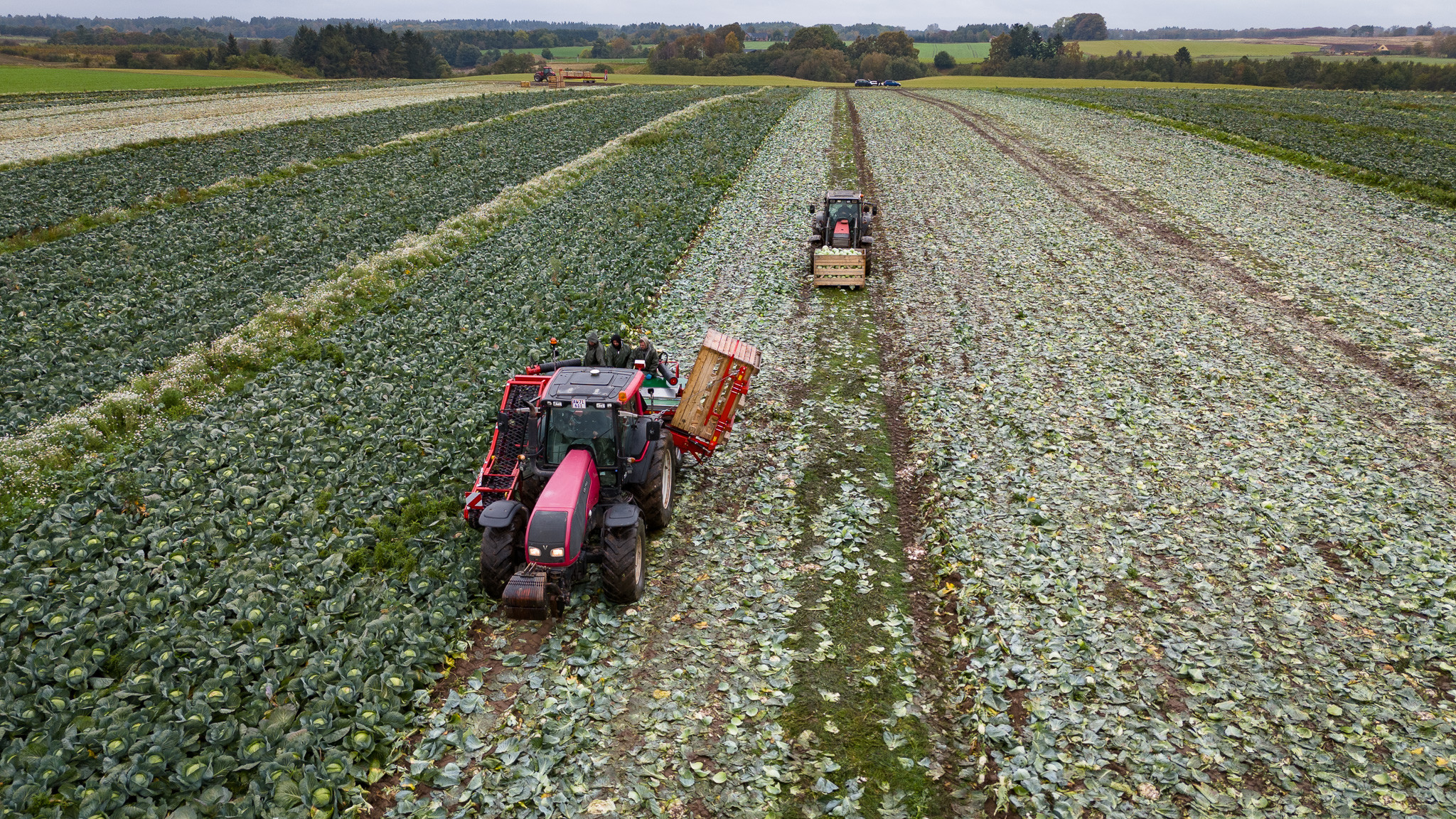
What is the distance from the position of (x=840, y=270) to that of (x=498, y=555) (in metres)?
16.8

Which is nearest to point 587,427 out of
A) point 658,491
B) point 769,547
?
point 658,491

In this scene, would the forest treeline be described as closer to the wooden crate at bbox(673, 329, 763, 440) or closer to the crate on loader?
the crate on loader

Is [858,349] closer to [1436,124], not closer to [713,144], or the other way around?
[713,144]

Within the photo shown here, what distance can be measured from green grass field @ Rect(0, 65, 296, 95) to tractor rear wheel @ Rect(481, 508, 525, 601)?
4001 inches

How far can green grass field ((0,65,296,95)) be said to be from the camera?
86288 mm

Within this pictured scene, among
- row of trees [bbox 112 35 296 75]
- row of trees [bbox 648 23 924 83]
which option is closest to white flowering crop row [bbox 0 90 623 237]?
row of trees [bbox 112 35 296 75]

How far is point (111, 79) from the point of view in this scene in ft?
316

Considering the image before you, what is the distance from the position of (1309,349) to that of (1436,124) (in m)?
59.4

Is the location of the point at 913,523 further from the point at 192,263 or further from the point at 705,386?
the point at 192,263

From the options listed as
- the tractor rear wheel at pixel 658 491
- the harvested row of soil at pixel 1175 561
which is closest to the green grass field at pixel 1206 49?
the harvested row of soil at pixel 1175 561

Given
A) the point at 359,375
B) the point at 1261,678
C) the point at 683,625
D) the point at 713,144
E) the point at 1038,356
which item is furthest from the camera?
the point at 713,144

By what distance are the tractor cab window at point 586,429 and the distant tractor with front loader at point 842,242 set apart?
15.0 meters

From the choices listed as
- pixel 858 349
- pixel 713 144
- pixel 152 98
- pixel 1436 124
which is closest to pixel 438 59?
pixel 152 98

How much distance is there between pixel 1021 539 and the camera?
12.5m
